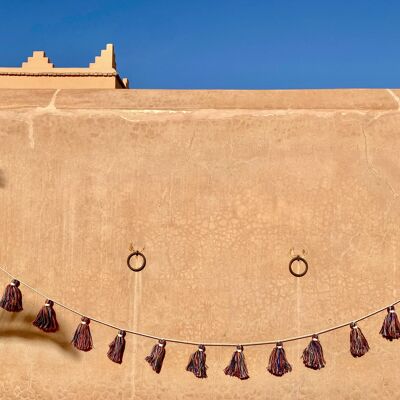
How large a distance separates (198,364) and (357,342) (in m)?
0.74

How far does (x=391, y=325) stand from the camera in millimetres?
2381

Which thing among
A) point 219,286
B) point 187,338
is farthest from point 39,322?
point 219,286

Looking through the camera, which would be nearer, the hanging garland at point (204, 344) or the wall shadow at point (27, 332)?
the hanging garland at point (204, 344)

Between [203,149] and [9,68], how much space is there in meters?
8.29

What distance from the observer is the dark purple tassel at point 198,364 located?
240 centimetres

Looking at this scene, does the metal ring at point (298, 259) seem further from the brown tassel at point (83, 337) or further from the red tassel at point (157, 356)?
the brown tassel at point (83, 337)

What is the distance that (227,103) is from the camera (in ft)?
8.36

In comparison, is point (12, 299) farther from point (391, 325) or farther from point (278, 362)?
point (391, 325)

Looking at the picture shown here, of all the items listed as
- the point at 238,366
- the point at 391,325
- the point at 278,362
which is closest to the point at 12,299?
the point at 238,366

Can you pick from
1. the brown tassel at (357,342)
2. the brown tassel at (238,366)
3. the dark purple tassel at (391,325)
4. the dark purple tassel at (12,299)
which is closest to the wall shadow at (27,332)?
the dark purple tassel at (12,299)

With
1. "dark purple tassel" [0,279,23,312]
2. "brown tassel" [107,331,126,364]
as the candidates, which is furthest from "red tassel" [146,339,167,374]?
"dark purple tassel" [0,279,23,312]

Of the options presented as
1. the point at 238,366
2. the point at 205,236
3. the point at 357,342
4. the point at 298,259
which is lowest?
the point at 238,366

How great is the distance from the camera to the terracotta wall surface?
245cm

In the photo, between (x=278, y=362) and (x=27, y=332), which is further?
(x=27, y=332)
